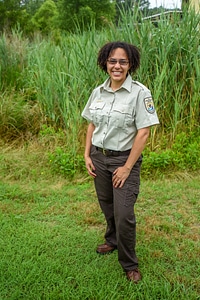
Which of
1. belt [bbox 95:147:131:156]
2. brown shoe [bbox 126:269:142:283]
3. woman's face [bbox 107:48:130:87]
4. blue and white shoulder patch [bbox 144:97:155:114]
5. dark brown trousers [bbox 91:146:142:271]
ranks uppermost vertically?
woman's face [bbox 107:48:130:87]

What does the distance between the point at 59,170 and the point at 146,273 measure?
2243 millimetres

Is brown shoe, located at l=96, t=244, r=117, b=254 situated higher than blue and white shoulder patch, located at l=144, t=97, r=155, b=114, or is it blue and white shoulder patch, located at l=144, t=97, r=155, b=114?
blue and white shoulder patch, located at l=144, t=97, r=155, b=114

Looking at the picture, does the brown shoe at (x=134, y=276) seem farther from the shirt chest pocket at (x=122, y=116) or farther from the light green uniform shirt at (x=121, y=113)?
the shirt chest pocket at (x=122, y=116)

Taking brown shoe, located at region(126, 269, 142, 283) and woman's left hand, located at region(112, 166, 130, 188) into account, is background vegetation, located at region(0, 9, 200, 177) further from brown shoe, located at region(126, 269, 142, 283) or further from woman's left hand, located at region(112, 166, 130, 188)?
woman's left hand, located at region(112, 166, 130, 188)

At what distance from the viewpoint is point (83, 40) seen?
5.21 m

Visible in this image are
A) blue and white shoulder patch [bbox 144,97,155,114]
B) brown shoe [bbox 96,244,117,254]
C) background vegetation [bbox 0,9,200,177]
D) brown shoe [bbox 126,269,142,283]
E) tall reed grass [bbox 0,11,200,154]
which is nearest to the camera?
blue and white shoulder patch [bbox 144,97,155,114]

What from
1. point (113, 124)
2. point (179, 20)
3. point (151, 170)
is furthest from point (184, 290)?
point (179, 20)

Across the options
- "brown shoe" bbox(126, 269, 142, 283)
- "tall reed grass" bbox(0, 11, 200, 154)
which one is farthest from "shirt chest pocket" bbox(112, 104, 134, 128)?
"tall reed grass" bbox(0, 11, 200, 154)

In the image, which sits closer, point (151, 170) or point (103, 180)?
point (103, 180)

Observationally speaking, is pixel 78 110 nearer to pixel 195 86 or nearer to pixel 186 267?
pixel 195 86

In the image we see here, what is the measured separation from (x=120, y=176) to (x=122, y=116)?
384mm

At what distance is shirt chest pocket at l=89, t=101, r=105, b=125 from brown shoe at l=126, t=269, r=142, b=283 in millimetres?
1087

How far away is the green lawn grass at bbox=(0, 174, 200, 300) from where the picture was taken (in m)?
2.37

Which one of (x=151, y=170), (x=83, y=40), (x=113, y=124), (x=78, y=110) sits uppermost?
(x=83, y=40)
